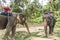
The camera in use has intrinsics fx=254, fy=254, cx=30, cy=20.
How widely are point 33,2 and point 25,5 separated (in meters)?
1.20

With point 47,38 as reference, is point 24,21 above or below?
above

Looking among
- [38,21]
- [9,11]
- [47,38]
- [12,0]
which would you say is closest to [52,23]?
[47,38]

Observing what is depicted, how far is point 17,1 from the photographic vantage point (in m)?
18.3

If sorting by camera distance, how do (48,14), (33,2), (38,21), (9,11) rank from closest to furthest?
(9,11) → (48,14) → (38,21) → (33,2)

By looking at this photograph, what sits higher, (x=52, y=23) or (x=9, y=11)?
(x=9, y=11)

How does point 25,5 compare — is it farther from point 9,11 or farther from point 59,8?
point 9,11

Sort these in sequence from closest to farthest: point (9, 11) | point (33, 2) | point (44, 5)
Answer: point (9, 11) < point (33, 2) < point (44, 5)

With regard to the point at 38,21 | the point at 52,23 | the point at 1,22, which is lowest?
the point at 38,21

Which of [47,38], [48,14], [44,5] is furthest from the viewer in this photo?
[44,5]

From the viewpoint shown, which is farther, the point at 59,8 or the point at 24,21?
the point at 59,8

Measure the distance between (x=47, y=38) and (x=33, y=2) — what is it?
9335mm

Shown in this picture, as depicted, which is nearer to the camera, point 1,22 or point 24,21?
point 1,22

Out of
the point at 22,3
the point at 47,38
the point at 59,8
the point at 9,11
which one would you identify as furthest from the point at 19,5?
the point at 9,11

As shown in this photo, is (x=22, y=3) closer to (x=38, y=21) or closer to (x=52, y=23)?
(x=38, y=21)
